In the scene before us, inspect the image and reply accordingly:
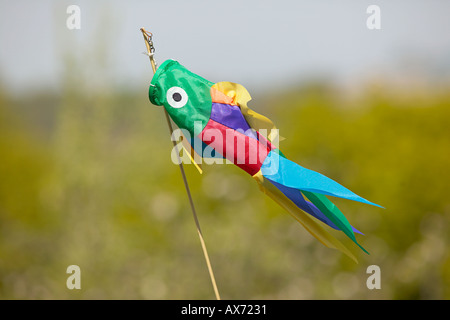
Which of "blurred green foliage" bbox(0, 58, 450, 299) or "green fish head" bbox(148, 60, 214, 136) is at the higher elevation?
"green fish head" bbox(148, 60, 214, 136)

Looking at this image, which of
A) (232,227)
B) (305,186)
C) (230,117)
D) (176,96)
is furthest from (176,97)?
(232,227)

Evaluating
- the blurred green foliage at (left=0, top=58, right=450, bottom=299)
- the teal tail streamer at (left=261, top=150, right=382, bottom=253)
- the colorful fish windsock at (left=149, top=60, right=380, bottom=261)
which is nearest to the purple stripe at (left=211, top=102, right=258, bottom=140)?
the colorful fish windsock at (left=149, top=60, right=380, bottom=261)

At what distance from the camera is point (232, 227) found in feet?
16.7

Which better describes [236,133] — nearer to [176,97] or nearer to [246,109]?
[246,109]

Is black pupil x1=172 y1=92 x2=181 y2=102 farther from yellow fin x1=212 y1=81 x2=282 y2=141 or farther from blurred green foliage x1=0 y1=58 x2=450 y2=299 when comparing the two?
blurred green foliage x1=0 y1=58 x2=450 y2=299

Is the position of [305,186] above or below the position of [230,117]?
below

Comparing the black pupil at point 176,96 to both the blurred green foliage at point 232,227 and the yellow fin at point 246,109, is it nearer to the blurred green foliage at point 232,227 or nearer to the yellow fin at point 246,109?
the yellow fin at point 246,109

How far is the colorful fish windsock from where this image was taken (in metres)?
1.43

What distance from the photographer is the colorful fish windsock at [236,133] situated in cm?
143

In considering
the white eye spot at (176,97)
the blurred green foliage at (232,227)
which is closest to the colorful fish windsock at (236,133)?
the white eye spot at (176,97)

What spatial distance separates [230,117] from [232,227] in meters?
3.74

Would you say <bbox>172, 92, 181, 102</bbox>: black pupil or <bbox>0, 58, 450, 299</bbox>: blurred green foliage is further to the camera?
<bbox>0, 58, 450, 299</bbox>: blurred green foliage

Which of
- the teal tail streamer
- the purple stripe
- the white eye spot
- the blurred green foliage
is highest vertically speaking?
the white eye spot

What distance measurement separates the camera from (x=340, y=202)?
19.0 feet
